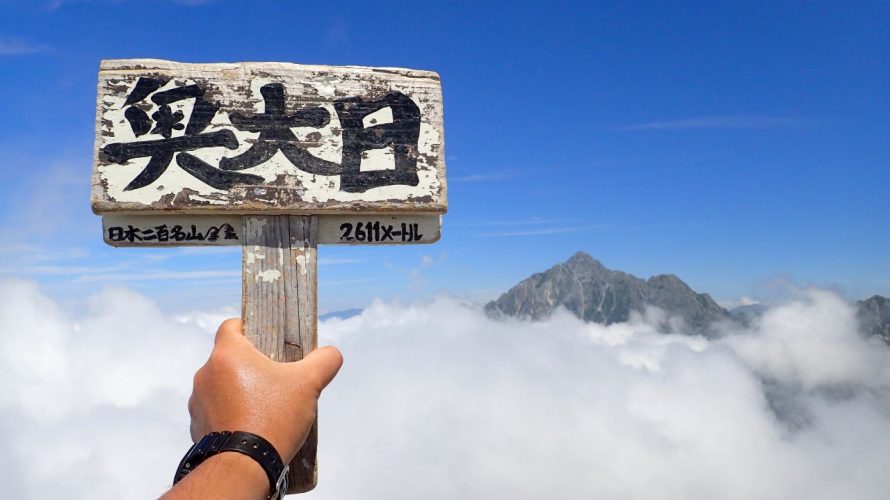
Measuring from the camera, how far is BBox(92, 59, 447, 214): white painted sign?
3.82 m

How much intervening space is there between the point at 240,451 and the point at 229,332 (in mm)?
960

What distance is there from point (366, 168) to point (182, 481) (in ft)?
7.69

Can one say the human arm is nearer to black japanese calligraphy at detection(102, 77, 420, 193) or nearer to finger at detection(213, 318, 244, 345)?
finger at detection(213, 318, 244, 345)

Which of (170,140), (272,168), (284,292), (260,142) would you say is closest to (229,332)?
(284,292)

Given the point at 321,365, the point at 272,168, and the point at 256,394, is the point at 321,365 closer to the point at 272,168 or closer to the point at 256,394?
the point at 256,394

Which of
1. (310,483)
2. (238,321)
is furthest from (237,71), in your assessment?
(310,483)

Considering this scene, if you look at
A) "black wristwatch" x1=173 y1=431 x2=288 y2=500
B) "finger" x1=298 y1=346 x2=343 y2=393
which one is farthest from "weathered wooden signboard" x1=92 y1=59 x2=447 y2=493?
"black wristwatch" x1=173 y1=431 x2=288 y2=500

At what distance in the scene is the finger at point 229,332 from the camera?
136 inches

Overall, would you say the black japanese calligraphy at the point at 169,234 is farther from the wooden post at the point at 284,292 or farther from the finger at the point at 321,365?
the finger at the point at 321,365

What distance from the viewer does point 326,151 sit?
3.97m

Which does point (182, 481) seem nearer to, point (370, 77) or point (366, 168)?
point (366, 168)

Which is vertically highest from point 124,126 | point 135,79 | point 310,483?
point 135,79

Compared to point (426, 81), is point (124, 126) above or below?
below

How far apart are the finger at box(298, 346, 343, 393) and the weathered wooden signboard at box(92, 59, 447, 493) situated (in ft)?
0.75
